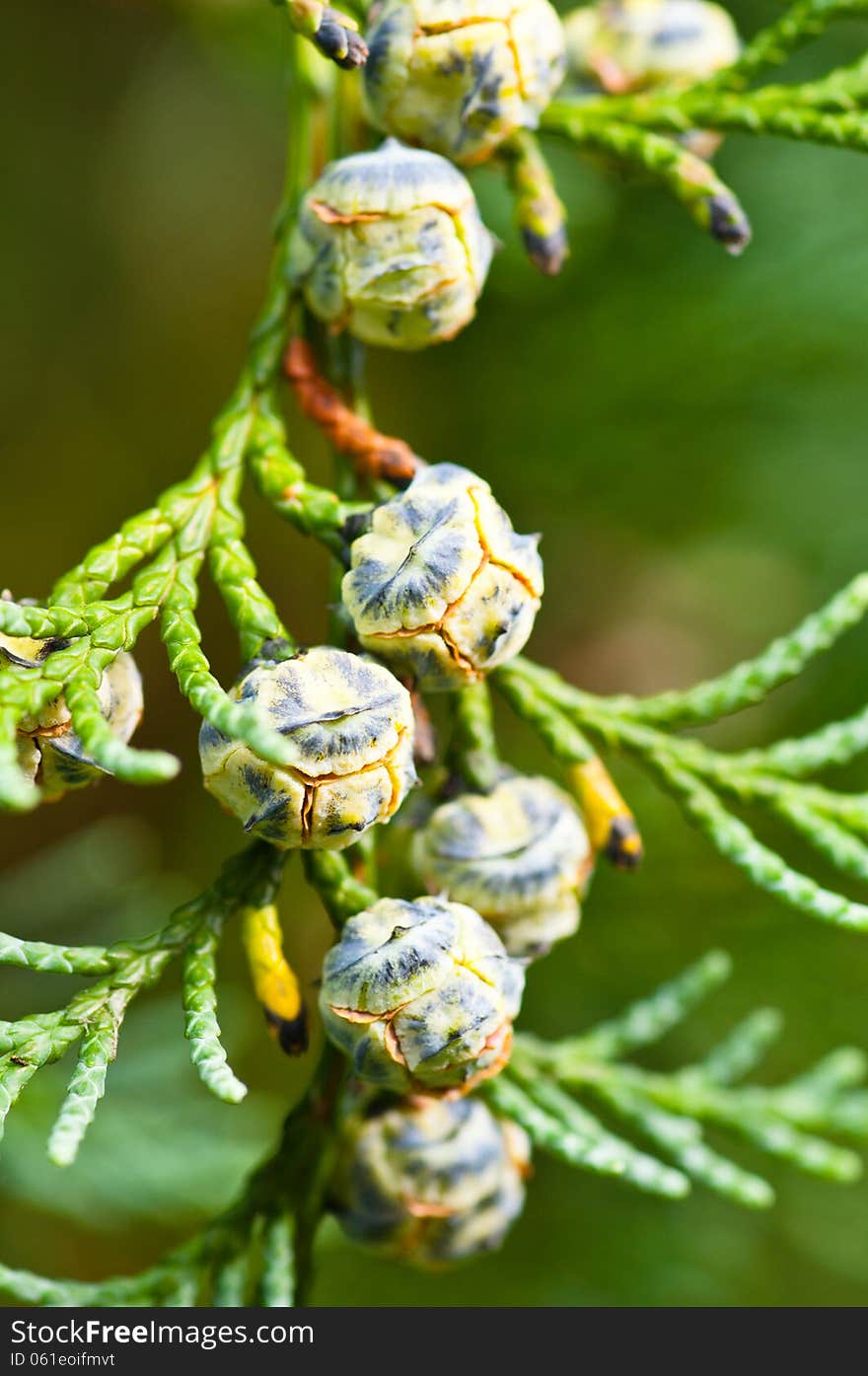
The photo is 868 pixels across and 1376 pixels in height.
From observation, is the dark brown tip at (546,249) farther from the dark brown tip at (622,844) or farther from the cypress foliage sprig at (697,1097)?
the cypress foliage sprig at (697,1097)

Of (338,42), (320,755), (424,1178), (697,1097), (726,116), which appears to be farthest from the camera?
(697,1097)

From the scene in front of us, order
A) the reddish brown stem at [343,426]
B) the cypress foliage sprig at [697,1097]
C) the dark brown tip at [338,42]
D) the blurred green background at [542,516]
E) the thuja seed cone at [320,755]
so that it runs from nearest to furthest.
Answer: the thuja seed cone at [320,755] < the dark brown tip at [338,42] < the reddish brown stem at [343,426] < the cypress foliage sprig at [697,1097] < the blurred green background at [542,516]

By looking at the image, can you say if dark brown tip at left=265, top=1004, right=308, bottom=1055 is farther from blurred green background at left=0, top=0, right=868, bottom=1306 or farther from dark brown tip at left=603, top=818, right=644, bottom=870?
blurred green background at left=0, top=0, right=868, bottom=1306

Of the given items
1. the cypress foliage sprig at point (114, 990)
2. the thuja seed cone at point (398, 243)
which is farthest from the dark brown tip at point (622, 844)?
the thuja seed cone at point (398, 243)

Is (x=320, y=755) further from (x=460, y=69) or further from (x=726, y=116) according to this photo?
(x=726, y=116)

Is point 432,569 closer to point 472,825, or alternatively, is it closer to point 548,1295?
point 472,825

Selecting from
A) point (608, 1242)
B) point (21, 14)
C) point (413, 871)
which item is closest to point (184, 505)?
point (413, 871)

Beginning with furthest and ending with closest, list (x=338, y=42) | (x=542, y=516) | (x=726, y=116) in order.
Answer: (x=542, y=516), (x=726, y=116), (x=338, y=42)

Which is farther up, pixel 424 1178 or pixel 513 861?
pixel 513 861

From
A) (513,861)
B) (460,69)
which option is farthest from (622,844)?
(460,69)

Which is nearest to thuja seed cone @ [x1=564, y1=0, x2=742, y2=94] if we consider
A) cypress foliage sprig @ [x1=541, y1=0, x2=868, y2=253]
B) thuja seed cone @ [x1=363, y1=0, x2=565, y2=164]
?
cypress foliage sprig @ [x1=541, y1=0, x2=868, y2=253]
